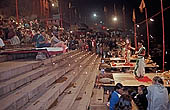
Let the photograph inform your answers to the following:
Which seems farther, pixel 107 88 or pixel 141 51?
pixel 141 51

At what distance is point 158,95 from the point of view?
623cm

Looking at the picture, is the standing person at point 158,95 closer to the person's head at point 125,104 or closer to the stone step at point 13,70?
the person's head at point 125,104

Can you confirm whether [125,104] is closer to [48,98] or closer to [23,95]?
[48,98]

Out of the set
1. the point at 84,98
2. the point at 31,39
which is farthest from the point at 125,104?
the point at 31,39

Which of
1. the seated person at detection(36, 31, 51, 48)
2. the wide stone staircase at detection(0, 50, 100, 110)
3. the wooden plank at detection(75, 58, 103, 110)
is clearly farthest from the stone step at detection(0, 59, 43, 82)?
the seated person at detection(36, 31, 51, 48)

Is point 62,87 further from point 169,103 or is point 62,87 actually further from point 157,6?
point 157,6

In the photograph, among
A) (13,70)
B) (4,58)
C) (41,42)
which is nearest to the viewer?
(13,70)

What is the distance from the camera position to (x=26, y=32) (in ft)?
48.4

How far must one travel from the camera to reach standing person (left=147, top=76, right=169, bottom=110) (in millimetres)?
6227

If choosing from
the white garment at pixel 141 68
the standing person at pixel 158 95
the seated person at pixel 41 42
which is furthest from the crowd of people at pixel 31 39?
the standing person at pixel 158 95

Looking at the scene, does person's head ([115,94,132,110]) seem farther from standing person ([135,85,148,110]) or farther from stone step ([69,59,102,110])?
standing person ([135,85,148,110])

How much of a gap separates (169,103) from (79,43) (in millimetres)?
16216

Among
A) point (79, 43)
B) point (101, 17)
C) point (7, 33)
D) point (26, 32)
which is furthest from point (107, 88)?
point (101, 17)

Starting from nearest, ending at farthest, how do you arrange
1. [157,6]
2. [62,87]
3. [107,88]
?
[62,87] → [107,88] → [157,6]
